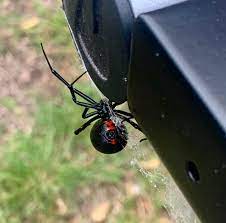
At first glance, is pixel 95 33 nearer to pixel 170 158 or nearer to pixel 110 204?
pixel 170 158

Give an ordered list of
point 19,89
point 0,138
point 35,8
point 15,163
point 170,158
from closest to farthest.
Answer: point 170,158 → point 15,163 → point 0,138 → point 19,89 → point 35,8

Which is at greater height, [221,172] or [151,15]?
[151,15]

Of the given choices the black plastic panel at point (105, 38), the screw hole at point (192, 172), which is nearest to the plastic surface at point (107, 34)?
the black plastic panel at point (105, 38)

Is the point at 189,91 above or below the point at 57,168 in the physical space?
above

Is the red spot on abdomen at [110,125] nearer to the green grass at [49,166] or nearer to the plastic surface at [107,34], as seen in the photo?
the green grass at [49,166]

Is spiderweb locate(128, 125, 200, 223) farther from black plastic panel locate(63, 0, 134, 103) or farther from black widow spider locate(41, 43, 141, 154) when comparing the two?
black plastic panel locate(63, 0, 134, 103)

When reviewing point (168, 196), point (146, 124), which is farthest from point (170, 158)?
point (168, 196)

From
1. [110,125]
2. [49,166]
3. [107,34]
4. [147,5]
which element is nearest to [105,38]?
[107,34]

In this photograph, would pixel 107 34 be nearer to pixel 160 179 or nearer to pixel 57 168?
pixel 160 179
